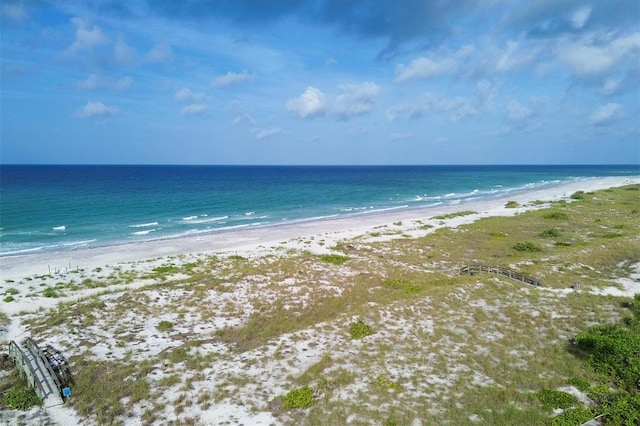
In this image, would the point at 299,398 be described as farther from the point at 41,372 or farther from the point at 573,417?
the point at 41,372

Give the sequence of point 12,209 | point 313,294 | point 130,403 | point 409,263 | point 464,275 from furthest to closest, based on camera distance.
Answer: point 12,209
point 409,263
point 464,275
point 313,294
point 130,403

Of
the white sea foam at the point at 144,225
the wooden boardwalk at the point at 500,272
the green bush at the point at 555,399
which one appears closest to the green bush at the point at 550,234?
the wooden boardwalk at the point at 500,272

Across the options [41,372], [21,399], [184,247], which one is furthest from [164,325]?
[184,247]

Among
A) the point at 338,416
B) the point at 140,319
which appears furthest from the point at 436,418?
the point at 140,319

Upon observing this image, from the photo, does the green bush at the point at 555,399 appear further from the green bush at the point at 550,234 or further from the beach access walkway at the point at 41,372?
the green bush at the point at 550,234

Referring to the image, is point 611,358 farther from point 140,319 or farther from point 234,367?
point 140,319
